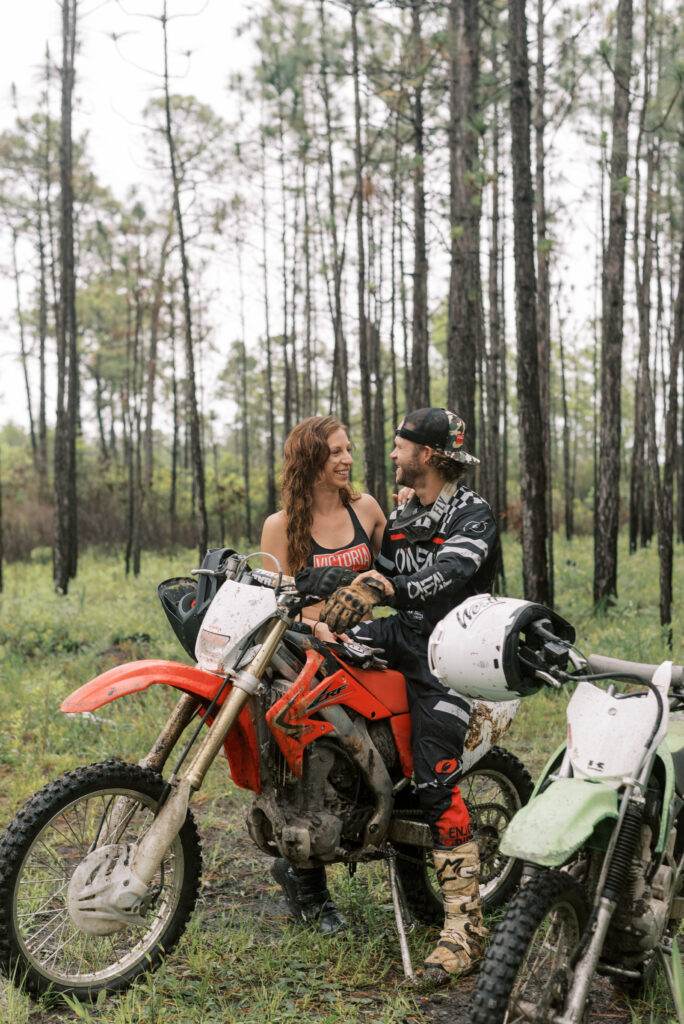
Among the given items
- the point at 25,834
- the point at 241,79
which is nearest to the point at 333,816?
the point at 25,834

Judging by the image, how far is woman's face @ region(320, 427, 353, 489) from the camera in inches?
134

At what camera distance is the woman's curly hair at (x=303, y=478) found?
341cm

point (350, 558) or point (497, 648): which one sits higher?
point (350, 558)

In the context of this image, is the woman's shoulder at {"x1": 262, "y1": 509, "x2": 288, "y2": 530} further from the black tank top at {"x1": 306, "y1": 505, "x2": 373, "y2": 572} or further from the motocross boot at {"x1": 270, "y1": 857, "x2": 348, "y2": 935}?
the motocross boot at {"x1": 270, "y1": 857, "x2": 348, "y2": 935}

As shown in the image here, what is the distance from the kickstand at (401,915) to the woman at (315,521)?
354 mm

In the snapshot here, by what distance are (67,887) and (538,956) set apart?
1.46m

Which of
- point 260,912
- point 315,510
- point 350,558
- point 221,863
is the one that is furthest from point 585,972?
point 221,863

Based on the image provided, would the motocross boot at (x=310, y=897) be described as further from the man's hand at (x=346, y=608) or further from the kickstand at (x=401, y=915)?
the man's hand at (x=346, y=608)

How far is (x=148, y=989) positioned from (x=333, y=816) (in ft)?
2.52

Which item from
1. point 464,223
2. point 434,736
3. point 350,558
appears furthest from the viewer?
point 464,223

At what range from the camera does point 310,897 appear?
3.30m

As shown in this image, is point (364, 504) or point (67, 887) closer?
point (67, 887)

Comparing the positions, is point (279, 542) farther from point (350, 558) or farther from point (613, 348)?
point (613, 348)

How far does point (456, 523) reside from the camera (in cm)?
312
